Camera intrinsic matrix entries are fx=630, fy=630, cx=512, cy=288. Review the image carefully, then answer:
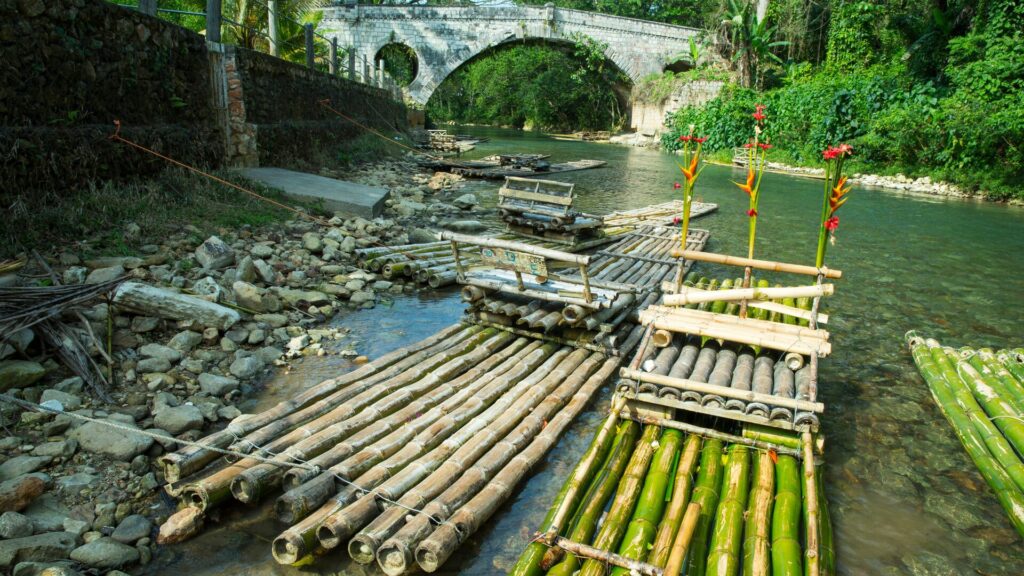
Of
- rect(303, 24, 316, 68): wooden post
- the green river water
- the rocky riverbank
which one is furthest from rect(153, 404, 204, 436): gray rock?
rect(303, 24, 316, 68): wooden post

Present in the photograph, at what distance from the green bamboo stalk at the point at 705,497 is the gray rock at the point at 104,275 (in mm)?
5231

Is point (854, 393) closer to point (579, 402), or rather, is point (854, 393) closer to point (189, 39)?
point (579, 402)

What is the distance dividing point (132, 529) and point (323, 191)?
312 inches

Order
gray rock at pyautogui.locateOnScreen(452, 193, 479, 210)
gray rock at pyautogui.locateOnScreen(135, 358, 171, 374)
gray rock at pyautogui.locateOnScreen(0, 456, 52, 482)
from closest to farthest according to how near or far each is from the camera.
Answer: gray rock at pyautogui.locateOnScreen(0, 456, 52, 482) < gray rock at pyautogui.locateOnScreen(135, 358, 171, 374) < gray rock at pyautogui.locateOnScreen(452, 193, 479, 210)

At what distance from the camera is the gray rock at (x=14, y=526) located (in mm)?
3176

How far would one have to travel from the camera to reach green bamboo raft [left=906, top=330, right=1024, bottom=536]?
4.44 m

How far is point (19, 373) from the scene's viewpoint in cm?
436

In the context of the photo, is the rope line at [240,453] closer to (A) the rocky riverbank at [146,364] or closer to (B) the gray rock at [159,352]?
(A) the rocky riverbank at [146,364]

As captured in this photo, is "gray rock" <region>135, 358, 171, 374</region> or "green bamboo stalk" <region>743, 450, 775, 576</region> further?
"gray rock" <region>135, 358, 171, 374</region>

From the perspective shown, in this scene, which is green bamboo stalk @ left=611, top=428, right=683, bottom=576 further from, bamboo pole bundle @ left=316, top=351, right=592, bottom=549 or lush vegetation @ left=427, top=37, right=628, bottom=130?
lush vegetation @ left=427, top=37, right=628, bottom=130

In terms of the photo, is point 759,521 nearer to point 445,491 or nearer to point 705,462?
point 705,462

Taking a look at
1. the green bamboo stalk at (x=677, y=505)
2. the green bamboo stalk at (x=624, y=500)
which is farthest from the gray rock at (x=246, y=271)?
the green bamboo stalk at (x=677, y=505)

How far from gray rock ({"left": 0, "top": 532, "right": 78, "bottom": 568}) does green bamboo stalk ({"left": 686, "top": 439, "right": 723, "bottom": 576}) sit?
3.22 m

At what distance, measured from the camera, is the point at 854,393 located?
6.05 m
